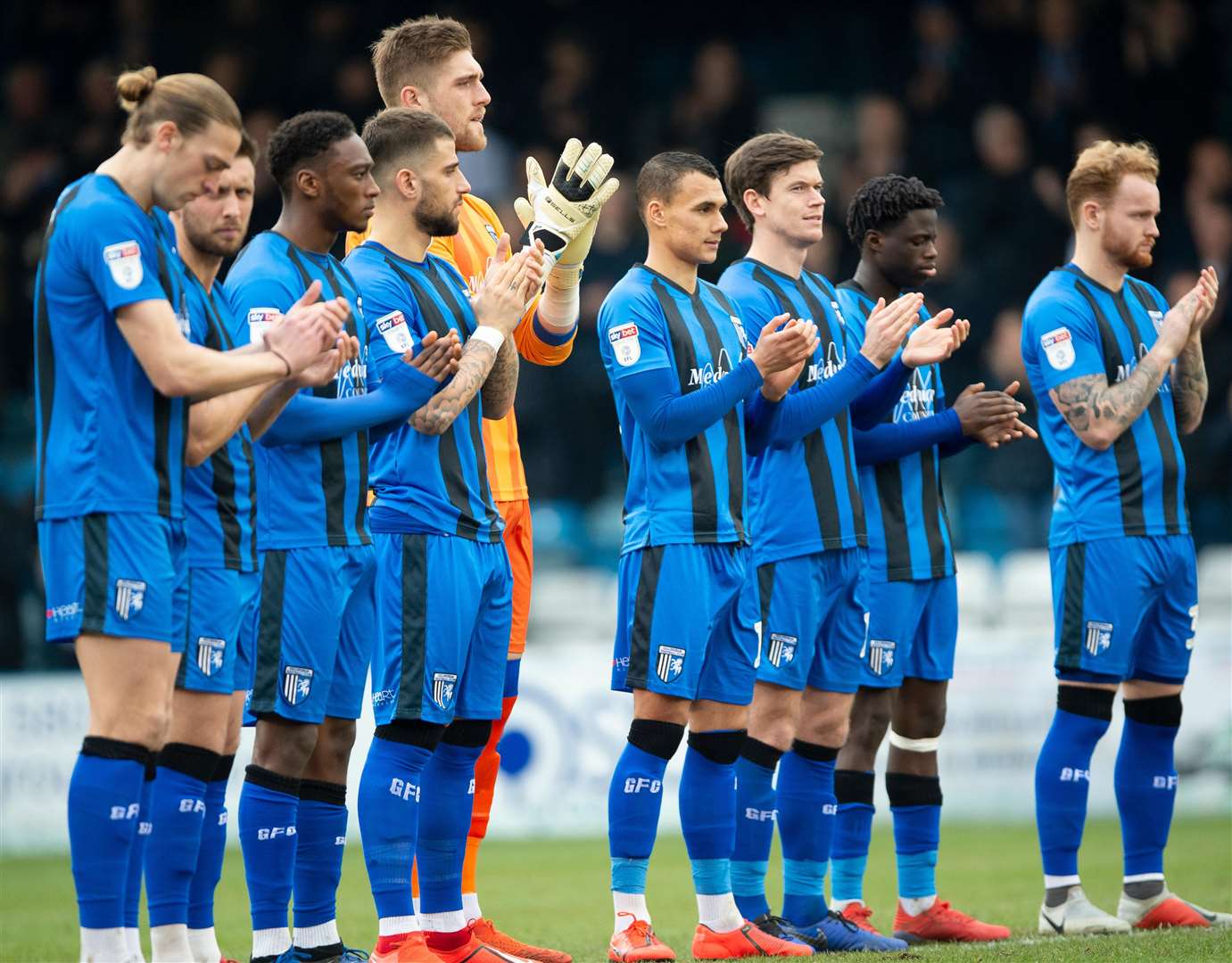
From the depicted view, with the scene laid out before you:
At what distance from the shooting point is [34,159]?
14430mm

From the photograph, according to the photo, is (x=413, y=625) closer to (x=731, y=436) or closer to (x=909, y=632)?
(x=731, y=436)

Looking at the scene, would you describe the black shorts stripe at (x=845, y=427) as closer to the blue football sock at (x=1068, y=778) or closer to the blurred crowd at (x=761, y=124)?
the blue football sock at (x=1068, y=778)

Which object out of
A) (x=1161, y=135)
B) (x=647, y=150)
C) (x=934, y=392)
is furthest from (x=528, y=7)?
(x=934, y=392)

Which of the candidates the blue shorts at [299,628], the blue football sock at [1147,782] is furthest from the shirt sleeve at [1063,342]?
the blue shorts at [299,628]

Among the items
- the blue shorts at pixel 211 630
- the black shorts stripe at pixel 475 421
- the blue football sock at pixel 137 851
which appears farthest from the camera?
the black shorts stripe at pixel 475 421

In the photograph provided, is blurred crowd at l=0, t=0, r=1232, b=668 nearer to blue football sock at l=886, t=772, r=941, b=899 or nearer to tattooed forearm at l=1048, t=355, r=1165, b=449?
tattooed forearm at l=1048, t=355, r=1165, b=449

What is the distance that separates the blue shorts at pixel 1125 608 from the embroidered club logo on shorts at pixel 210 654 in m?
3.40

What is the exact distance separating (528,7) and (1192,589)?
10973mm

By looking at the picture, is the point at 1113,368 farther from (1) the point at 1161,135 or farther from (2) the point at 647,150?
(2) the point at 647,150

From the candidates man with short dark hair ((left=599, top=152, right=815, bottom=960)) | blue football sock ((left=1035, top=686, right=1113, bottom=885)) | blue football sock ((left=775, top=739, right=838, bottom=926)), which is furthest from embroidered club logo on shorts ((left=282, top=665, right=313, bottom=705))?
blue football sock ((left=1035, top=686, right=1113, bottom=885))

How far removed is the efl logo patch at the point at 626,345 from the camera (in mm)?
5836

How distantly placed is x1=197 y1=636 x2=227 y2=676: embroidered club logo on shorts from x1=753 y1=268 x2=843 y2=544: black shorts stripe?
238cm

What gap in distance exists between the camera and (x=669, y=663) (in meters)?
5.70

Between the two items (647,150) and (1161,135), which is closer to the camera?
(1161,135)
